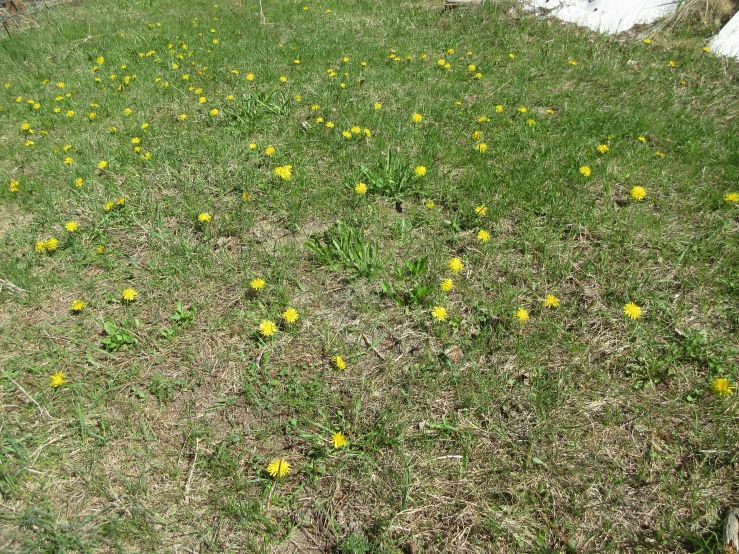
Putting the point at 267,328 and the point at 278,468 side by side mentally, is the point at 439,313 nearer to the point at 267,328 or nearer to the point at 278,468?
the point at 267,328

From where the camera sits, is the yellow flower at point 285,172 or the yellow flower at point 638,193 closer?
the yellow flower at point 638,193

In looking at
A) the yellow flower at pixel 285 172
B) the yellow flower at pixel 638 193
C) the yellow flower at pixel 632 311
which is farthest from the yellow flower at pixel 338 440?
the yellow flower at pixel 638 193

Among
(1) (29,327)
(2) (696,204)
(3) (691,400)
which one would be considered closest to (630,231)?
(2) (696,204)

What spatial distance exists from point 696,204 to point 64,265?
4.54 m

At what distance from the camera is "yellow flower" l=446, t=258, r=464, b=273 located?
8.82 feet

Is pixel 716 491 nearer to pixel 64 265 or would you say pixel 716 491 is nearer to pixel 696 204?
pixel 696 204

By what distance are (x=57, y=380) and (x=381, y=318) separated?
70.9 inches

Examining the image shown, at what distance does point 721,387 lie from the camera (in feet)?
6.52

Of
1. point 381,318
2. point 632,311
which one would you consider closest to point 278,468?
point 381,318

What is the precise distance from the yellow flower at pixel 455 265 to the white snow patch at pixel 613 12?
4.72m

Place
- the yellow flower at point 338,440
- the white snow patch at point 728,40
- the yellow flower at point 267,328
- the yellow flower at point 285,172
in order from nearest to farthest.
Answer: the yellow flower at point 338,440 < the yellow flower at point 267,328 < the yellow flower at point 285,172 < the white snow patch at point 728,40

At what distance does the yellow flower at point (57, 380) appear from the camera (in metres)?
2.28

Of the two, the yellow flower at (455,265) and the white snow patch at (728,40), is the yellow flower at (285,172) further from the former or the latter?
the white snow patch at (728,40)

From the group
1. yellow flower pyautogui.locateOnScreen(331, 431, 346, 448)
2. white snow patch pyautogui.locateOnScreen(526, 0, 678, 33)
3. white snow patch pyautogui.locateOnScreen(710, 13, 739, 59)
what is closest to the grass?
yellow flower pyautogui.locateOnScreen(331, 431, 346, 448)
